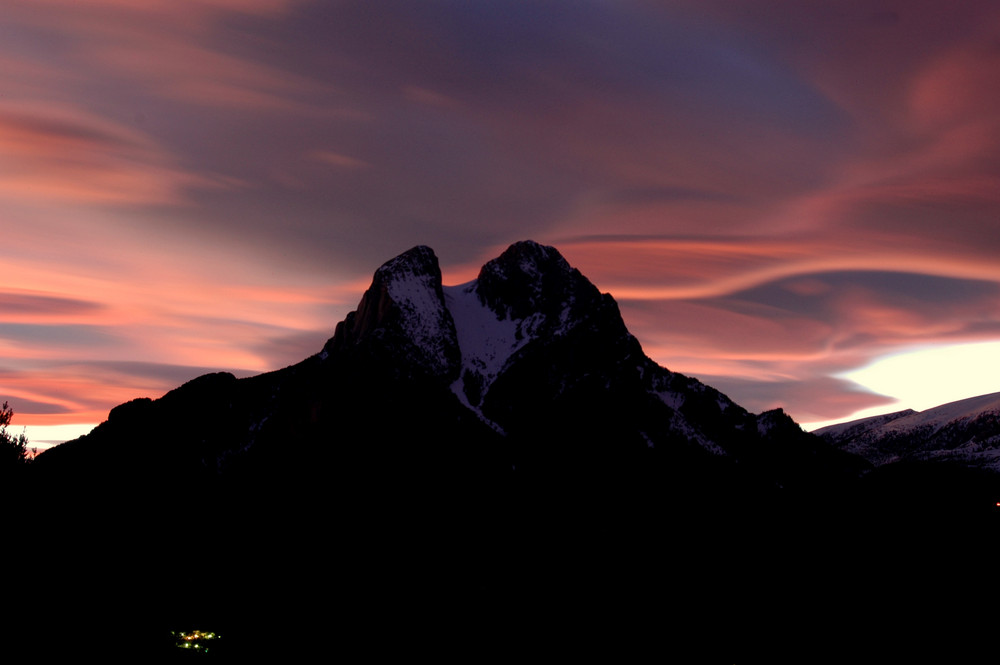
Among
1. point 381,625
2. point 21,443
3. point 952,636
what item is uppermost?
point 21,443

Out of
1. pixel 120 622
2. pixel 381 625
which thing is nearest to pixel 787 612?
pixel 381 625

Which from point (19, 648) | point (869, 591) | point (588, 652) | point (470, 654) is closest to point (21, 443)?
point (19, 648)

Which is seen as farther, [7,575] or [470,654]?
[470,654]

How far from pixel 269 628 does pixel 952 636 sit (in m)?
120

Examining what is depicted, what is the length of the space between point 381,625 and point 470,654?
122 feet

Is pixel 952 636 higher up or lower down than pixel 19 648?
lower down

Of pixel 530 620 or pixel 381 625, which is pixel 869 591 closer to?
pixel 530 620

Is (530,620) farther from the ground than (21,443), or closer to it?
closer to it

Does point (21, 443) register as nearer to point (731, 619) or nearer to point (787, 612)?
point (731, 619)

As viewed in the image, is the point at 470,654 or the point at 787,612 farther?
the point at 787,612

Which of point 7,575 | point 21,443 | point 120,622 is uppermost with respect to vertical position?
point 21,443

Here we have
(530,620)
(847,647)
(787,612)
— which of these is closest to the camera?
(847,647)

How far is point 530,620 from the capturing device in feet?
509

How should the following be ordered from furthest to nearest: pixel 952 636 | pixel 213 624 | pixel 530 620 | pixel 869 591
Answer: pixel 869 591, pixel 530 620, pixel 952 636, pixel 213 624
